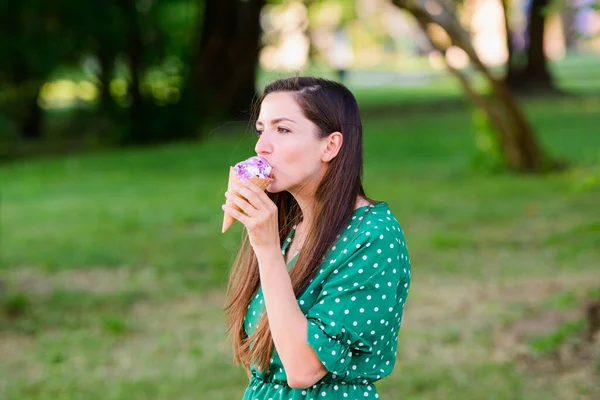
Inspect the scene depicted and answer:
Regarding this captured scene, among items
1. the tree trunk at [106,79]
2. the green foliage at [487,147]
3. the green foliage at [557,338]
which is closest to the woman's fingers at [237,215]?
the green foliage at [557,338]

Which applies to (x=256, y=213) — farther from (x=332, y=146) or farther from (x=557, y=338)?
(x=557, y=338)

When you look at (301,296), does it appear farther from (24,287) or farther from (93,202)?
(93,202)

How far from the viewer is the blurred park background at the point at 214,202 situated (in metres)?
→ 5.55

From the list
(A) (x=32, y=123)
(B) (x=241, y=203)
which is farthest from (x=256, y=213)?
(A) (x=32, y=123)

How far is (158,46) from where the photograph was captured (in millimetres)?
18109

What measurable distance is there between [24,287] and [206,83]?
12.4 m

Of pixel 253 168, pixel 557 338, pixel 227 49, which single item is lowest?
pixel 557 338

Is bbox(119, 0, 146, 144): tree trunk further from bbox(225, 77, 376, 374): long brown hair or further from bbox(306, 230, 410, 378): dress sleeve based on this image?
bbox(306, 230, 410, 378): dress sleeve

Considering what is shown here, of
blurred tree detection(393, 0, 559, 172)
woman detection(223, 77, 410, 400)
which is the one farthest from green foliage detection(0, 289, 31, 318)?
blurred tree detection(393, 0, 559, 172)

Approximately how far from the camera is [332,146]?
7.36 feet

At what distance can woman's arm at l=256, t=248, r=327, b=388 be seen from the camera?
6.79 feet

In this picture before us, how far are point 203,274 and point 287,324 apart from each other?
583cm

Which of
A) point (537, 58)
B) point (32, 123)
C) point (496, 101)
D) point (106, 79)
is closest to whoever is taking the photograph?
point (496, 101)

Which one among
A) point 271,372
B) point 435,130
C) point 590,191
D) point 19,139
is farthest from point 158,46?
point 271,372
